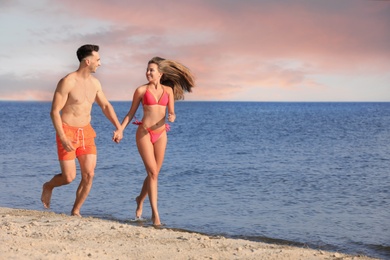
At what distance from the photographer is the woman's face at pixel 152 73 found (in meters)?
9.28

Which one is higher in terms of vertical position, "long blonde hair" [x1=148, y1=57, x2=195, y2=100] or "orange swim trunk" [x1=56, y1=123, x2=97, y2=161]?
"long blonde hair" [x1=148, y1=57, x2=195, y2=100]

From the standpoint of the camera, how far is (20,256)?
6691 mm

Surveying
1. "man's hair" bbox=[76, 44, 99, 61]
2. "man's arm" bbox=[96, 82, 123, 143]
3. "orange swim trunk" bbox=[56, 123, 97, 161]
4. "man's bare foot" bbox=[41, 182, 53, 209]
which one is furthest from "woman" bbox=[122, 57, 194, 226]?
"man's bare foot" bbox=[41, 182, 53, 209]

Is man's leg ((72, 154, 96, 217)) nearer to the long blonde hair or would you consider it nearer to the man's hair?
the man's hair

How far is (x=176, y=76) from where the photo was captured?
9.68m

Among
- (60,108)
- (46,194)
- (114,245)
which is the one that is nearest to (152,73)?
(60,108)

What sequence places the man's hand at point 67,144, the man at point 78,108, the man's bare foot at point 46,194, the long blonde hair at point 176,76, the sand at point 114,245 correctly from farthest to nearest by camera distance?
the man's bare foot at point 46,194
the long blonde hair at point 176,76
the man at point 78,108
the man's hand at point 67,144
the sand at point 114,245

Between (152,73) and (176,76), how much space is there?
0.51 meters

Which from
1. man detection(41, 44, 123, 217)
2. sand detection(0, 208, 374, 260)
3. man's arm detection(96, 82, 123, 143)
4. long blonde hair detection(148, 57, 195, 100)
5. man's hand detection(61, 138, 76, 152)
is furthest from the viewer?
long blonde hair detection(148, 57, 195, 100)

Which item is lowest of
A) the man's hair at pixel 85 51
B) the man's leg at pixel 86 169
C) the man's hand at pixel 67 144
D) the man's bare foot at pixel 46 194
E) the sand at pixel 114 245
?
the sand at pixel 114 245

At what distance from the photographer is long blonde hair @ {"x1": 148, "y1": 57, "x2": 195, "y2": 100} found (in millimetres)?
9438

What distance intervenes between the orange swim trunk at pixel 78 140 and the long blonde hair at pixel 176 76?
1.39 m

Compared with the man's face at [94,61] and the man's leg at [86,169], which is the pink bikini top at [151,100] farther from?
the man's leg at [86,169]

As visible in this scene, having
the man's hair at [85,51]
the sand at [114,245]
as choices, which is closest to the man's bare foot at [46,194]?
the sand at [114,245]
